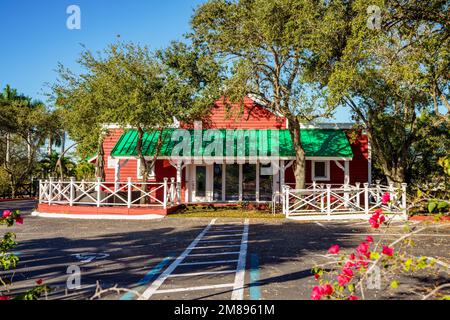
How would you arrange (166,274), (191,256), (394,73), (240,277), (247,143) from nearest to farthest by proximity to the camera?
(240,277), (166,274), (191,256), (394,73), (247,143)

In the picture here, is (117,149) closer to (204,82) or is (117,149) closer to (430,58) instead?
(204,82)

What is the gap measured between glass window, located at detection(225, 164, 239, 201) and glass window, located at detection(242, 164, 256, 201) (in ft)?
1.30

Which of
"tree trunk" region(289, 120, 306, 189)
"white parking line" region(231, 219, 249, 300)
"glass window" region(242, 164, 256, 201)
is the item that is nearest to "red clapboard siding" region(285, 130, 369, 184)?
"glass window" region(242, 164, 256, 201)

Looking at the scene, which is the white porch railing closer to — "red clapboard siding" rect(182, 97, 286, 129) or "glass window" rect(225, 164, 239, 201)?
"glass window" rect(225, 164, 239, 201)

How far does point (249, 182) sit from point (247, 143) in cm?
246

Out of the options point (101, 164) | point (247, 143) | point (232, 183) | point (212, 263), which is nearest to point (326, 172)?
point (247, 143)

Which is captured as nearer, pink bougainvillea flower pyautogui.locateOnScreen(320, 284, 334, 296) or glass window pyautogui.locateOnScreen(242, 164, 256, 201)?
pink bougainvillea flower pyautogui.locateOnScreen(320, 284, 334, 296)

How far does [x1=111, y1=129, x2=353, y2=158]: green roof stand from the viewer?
64.3 feet

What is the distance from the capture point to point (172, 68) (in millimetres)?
18000

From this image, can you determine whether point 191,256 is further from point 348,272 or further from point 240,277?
point 348,272

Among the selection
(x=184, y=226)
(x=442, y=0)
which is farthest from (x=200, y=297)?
(x=442, y=0)

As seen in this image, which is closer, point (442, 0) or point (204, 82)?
point (442, 0)

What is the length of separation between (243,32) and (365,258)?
14.8 m

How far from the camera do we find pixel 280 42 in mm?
15984
